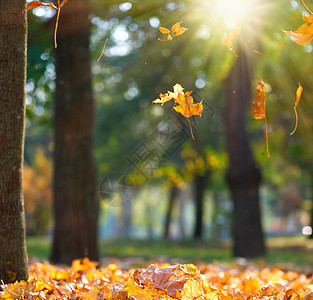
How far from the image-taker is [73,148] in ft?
19.9

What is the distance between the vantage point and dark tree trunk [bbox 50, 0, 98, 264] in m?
6.08

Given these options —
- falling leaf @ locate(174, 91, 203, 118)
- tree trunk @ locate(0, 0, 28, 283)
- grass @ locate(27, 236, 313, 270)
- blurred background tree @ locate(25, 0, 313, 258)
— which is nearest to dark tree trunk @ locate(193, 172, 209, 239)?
blurred background tree @ locate(25, 0, 313, 258)

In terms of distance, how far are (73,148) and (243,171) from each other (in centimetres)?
493

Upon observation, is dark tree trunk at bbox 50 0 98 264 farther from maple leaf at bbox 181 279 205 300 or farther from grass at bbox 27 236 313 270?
maple leaf at bbox 181 279 205 300

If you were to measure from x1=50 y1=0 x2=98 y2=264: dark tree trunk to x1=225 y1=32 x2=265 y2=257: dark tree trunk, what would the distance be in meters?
4.32

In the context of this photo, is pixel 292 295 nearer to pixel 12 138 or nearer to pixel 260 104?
pixel 260 104

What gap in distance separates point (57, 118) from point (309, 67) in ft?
31.1

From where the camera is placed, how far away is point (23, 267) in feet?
9.29

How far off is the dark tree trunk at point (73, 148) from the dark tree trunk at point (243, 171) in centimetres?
432

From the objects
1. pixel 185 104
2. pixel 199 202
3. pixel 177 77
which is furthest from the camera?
pixel 199 202

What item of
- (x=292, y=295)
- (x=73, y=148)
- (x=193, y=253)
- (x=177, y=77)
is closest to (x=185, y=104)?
(x=292, y=295)

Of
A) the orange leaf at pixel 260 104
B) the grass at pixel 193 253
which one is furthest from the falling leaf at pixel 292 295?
the grass at pixel 193 253

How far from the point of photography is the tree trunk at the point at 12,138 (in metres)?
2.72

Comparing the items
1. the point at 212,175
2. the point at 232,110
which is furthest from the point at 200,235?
the point at 232,110
